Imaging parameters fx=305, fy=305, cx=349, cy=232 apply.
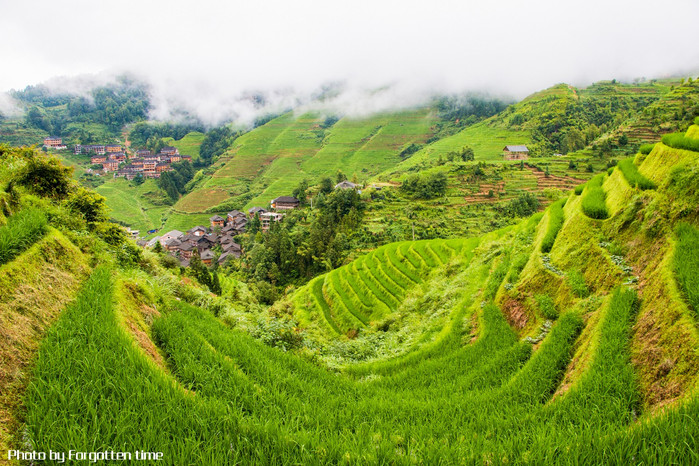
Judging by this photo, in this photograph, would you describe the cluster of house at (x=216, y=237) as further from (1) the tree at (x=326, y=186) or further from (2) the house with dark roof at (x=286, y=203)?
(1) the tree at (x=326, y=186)

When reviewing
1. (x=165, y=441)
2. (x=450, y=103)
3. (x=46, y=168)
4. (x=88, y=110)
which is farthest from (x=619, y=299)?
(x=88, y=110)

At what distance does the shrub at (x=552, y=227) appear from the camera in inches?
347

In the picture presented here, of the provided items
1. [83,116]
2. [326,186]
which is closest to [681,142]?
[326,186]

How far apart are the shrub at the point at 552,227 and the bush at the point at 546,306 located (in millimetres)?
2303

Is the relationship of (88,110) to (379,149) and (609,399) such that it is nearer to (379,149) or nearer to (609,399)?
(379,149)

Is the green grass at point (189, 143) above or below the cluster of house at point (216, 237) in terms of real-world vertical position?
above

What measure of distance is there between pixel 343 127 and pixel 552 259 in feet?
520

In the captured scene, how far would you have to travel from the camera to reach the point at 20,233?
4301 mm

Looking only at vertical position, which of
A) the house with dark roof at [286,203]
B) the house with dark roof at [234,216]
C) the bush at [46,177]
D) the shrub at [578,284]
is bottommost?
the house with dark roof at [234,216]

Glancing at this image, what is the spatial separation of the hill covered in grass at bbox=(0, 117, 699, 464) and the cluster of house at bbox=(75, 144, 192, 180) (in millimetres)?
128080

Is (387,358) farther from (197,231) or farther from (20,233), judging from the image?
(197,231)

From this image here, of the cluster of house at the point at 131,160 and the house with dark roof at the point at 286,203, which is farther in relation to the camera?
the cluster of house at the point at 131,160

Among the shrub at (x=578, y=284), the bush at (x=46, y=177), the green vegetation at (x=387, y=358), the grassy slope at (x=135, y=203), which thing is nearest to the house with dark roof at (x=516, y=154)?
the green vegetation at (x=387, y=358)

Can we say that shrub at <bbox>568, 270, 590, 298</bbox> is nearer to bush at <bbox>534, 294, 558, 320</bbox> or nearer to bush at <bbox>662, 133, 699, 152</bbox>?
bush at <bbox>534, 294, 558, 320</bbox>
